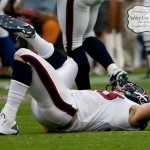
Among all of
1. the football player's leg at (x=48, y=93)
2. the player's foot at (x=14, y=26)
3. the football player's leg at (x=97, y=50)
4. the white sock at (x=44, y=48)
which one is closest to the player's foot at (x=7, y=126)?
the football player's leg at (x=48, y=93)

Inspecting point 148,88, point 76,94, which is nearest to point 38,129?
point 76,94

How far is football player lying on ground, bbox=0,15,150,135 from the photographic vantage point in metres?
6.05

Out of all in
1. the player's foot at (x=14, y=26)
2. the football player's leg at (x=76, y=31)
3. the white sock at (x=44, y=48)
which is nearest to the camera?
the player's foot at (x=14, y=26)

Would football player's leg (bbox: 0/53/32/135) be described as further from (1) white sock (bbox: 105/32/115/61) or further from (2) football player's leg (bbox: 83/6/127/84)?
(1) white sock (bbox: 105/32/115/61)

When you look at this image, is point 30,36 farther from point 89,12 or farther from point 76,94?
point 89,12

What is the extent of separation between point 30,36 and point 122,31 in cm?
902

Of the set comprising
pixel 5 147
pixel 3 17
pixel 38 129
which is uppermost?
pixel 3 17

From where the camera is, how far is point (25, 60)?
6.05 m

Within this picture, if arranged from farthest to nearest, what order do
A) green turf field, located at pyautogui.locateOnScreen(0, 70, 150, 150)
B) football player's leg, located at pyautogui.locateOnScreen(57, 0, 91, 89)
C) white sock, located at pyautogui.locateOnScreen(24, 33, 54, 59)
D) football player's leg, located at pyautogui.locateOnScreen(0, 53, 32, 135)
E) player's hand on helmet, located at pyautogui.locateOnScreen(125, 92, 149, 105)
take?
football player's leg, located at pyautogui.locateOnScreen(57, 0, 91, 89) → white sock, located at pyautogui.locateOnScreen(24, 33, 54, 59) → player's hand on helmet, located at pyautogui.locateOnScreen(125, 92, 149, 105) → football player's leg, located at pyautogui.locateOnScreen(0, 53, 32, 135) → green turf field, located at pyautogui.locateOnScreen(0, 70, 150, 150)

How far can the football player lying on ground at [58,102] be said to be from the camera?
605cm

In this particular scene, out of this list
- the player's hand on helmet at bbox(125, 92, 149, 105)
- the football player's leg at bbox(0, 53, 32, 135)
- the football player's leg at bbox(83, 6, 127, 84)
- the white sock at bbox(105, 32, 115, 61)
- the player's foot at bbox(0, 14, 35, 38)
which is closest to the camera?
Result: the football player's leg at bbox(0, 53, 32, 135)

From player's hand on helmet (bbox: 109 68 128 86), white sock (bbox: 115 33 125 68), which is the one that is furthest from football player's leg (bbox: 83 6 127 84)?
white sock (bbox: 115 33 125 68)

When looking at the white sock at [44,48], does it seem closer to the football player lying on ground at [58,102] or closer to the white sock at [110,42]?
the football player lying on ground at [58,102]

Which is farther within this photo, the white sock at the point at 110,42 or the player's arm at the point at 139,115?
the white sock at the point at 110,42
